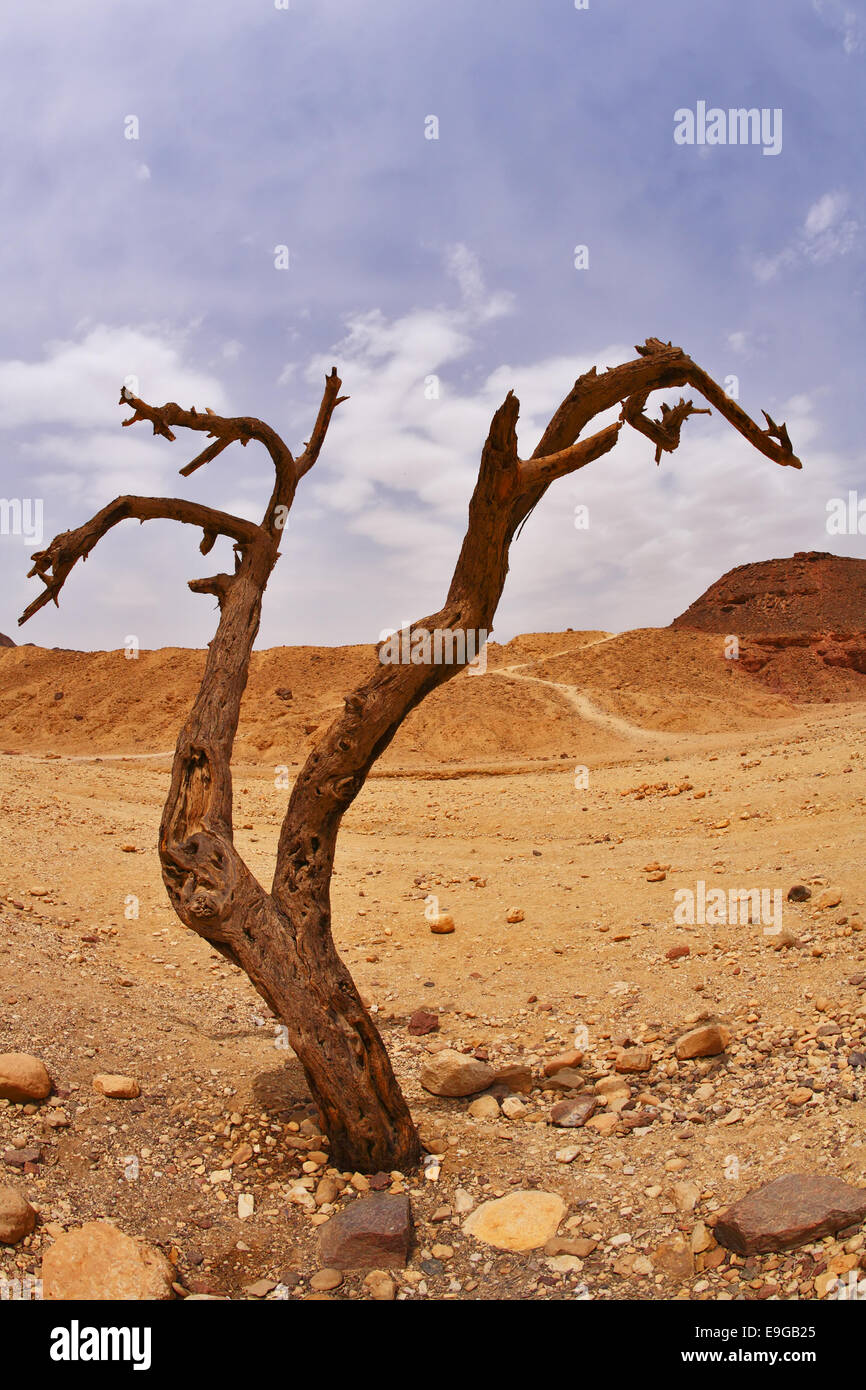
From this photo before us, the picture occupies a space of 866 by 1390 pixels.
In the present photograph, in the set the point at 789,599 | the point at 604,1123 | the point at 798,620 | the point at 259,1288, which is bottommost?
the point at 259,1288

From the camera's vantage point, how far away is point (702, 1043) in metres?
4.98

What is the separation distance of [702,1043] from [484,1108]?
1289mm

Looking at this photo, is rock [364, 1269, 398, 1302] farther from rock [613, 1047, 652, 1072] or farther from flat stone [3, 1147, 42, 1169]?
rock [613, 1047, 652, 1072]

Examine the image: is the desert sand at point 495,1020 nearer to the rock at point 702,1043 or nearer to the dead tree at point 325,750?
the rock at point 702,1043

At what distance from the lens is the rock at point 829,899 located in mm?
6648

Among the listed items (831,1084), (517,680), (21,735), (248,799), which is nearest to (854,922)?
(831,1084)

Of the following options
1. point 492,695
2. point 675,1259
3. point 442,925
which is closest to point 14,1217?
point 675,1259

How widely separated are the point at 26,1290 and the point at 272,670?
3067 cm

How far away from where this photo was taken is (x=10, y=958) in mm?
5875

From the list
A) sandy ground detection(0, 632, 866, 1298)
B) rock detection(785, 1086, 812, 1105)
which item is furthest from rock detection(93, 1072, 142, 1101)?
rock detection(785, 1086, 812, 1105)

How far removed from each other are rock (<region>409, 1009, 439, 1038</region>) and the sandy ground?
0.31 feet

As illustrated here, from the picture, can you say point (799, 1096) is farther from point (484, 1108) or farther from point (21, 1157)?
point (21, 1157)

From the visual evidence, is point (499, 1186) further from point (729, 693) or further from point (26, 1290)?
point (729, 693)

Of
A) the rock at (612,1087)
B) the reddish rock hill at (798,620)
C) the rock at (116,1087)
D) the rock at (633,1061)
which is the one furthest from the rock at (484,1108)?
the reddish rock hill at (798,620)
